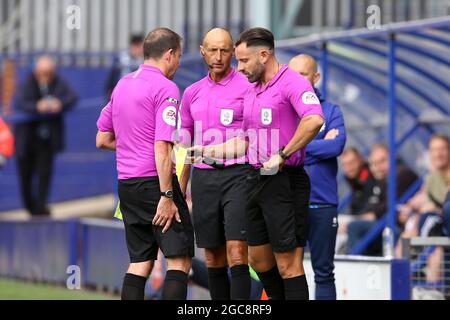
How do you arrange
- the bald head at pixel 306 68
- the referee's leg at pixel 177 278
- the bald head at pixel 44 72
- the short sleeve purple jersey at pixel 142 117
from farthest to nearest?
the bald head at pixel 44 72 → the bald head at pixel 306 68 → the referee's leg at pixel 177 278 → the short sleeve purple jersey at pixel 142 117

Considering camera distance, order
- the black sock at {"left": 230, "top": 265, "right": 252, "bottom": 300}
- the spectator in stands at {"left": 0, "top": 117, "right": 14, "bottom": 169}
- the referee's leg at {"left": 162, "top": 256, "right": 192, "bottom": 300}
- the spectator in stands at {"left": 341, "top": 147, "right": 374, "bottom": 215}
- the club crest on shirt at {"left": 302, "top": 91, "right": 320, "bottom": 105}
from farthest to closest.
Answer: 1. the spectator in stands at {"left": 0, "top": 117, "right": 14, "bottom": 169}
2. the spectator in stands at {"left": 341, "top": 147, "right": 374, "bottom": 215}
3. the black sock at {"left": 230, "top": 265, "right": 252, "bottom": 300}
4. the referee's leg at {"left": 162, "top": 256, "right": 192, "bottom": 300}
5. the club crest on shirt at {"left": 302, "top": 91, "right": 320, "bottom": 105}

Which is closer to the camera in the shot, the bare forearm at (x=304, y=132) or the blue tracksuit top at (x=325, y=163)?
the bare forearm at (x=304, y=132)

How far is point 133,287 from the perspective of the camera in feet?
29.5

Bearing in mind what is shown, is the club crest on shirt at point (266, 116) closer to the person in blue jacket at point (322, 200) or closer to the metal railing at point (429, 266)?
the person in blue jacket at point (322, 200)

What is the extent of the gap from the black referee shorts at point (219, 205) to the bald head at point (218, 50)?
0.68 m

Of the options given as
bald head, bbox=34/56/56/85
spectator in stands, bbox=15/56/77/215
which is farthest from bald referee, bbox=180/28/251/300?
spectator in stands, bbox=15/56/77/215

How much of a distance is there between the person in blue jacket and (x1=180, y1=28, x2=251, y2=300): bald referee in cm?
69

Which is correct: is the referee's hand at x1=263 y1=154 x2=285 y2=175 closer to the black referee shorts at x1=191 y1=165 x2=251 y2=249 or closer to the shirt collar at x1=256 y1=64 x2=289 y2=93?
the shirt collar at x1=256 y1=64 x2=289 y2=93

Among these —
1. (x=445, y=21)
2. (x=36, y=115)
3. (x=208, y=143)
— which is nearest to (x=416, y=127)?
(x=445, y=21)

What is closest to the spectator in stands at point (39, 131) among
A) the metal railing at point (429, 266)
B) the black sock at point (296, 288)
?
the metal railing at point (429, 266)

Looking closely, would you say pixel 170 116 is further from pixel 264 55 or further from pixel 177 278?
pixel 177 278

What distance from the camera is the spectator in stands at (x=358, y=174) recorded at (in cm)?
1430

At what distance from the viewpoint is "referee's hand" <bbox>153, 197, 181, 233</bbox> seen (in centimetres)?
880

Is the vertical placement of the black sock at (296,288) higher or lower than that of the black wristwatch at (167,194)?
lower
